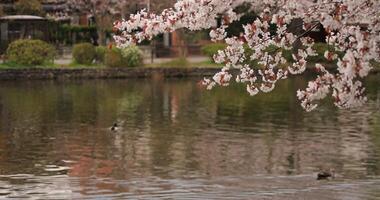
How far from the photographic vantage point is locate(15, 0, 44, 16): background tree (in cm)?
4169

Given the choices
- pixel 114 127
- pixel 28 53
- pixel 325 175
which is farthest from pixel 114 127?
pixel 28 53

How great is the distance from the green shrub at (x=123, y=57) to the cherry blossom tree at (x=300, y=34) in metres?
26.8

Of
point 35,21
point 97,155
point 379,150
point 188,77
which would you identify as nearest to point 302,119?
point 379,150

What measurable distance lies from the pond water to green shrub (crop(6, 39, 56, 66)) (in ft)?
29.0

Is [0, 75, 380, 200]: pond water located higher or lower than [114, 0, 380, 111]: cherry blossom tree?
lower

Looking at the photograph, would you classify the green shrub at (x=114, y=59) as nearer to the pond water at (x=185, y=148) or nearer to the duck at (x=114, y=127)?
the pond water at (x=185, y=148)

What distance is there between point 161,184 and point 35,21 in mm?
29105

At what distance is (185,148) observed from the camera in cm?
1581

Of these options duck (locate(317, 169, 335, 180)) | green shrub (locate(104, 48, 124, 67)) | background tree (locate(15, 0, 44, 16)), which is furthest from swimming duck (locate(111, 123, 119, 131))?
background tree (locate(15, 0, 44, 16))

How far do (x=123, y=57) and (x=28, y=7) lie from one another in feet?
27.5

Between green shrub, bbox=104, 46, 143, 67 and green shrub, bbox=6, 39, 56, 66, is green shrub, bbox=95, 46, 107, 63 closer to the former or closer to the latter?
green shrub, bbox=104, 46, 143, 67

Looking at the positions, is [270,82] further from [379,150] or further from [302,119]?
[302,119]

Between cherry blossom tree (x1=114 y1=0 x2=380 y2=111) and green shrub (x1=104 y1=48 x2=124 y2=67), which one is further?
green shrub (x1=104 y1=48 x2=124 y2=67)

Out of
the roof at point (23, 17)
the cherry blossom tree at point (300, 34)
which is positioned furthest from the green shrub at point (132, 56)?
the cherry blossom tree at point (300, 34)
